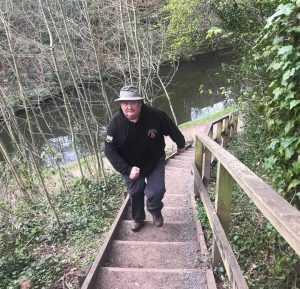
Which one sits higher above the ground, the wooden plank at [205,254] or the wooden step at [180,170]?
the wooden plank at [205,254]

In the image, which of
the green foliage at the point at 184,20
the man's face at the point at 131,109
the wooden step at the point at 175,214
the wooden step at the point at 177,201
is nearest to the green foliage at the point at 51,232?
the wooden step at the point at 175,214

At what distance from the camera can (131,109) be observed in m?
3.62

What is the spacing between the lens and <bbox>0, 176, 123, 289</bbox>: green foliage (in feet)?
14.6

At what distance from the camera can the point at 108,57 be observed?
1194cm

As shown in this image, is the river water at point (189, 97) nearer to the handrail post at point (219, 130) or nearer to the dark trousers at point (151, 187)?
the handrail post at point (219, 130)

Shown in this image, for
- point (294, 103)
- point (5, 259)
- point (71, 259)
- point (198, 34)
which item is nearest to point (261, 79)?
point (294, 103)

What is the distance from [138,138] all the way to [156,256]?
1271 millimetres

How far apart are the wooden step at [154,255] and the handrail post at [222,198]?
35 centimetres

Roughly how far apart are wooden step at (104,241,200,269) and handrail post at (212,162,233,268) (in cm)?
35

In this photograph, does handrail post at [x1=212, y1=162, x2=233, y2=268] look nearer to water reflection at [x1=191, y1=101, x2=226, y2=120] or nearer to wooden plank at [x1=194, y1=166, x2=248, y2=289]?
wooden plank at [x1=194, y1=166, x2=248, y2=289]

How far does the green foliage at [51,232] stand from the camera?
4.46m

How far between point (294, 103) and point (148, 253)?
7.22ft

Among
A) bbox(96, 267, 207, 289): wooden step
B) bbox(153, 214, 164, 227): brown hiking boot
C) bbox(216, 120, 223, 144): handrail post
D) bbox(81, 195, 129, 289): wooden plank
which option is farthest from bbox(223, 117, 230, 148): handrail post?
bbox(96, 267, 207, 289): wooden step

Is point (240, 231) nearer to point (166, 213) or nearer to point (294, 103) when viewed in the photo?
point (166, 213)
